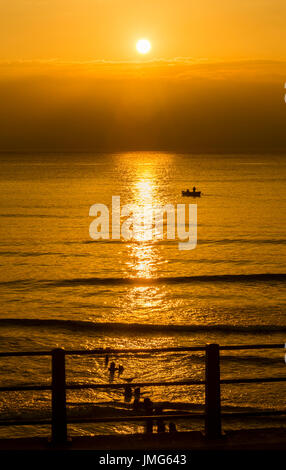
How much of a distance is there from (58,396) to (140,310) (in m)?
24.2

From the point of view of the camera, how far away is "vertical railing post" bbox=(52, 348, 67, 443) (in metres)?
5.38

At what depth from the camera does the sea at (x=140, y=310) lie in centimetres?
1745

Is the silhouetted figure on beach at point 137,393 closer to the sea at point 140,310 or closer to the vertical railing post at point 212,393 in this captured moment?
the sea at point 140,310

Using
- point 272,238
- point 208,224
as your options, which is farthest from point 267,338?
point 208,224

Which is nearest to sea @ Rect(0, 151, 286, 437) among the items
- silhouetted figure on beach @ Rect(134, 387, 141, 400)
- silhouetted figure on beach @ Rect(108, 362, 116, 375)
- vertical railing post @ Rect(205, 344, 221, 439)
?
silhouetted figure on beach @ Rect(108, 362, 116, 375)

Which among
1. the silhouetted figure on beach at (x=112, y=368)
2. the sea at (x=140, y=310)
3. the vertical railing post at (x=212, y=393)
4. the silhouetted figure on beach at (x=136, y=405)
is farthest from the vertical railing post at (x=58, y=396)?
the silhouetted figure on beach at (x=112, y=368)

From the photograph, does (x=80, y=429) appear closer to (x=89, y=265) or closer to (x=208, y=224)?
(x=89, y=265)

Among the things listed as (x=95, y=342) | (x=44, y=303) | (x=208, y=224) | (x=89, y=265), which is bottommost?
(x=95, y=342)

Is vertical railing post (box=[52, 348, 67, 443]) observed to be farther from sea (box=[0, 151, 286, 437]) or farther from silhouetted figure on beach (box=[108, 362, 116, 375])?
silhouetted figure on beach (box=[108, 362, 116, 375])

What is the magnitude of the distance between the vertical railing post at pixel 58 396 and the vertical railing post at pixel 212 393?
1.39 meters

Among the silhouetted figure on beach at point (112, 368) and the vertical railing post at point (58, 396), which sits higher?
the silhouetted figure on beach at point (112, 368)

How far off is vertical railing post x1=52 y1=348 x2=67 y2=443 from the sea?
1010 mm
